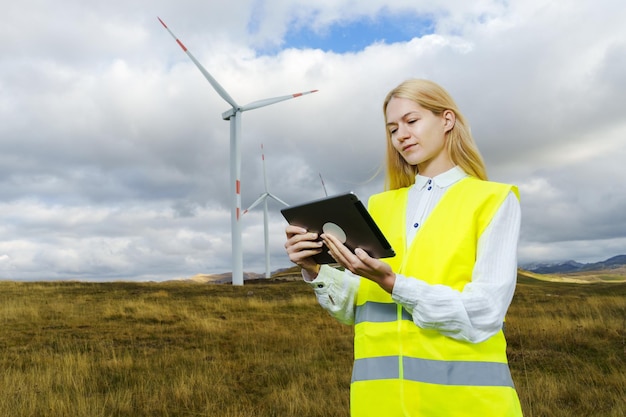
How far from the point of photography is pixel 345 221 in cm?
181

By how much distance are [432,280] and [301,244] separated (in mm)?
522

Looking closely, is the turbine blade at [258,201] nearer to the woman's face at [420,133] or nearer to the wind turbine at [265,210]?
the wind turbine at [265,210]

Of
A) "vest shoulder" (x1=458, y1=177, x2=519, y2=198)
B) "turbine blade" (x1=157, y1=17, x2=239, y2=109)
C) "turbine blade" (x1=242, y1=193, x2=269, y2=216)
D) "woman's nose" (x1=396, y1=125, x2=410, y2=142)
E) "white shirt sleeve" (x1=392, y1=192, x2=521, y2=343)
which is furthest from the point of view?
"turbine blade" (x1=242, y1=193, x2=269, y2=216)

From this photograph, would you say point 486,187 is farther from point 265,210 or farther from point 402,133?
point 265,210

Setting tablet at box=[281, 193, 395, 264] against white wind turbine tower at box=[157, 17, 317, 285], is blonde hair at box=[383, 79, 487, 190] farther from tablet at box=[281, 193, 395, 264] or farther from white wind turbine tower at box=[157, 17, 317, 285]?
white wind turbine tower at box=[157, 17, 317, 285]

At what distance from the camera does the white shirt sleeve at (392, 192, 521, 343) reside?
1.69 m

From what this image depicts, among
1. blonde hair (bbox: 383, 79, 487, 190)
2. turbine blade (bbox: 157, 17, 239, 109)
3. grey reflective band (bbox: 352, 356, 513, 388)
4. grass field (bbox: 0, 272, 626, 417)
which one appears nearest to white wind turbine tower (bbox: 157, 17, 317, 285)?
turbine blade (bbox: 157, 17, 239, 109)

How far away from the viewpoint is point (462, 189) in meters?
2.01

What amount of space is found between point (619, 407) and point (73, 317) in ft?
45.7

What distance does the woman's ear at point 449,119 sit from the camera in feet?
6.98

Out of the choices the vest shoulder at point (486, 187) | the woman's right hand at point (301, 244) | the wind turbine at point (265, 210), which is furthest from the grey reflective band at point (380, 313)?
the wind turbine at point (265, 210)

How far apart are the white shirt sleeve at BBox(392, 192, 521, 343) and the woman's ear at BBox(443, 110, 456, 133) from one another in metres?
0.49

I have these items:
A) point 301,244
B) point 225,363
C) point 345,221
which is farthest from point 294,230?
point 225,363

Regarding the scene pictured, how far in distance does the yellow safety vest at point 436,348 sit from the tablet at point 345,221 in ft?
0.75
